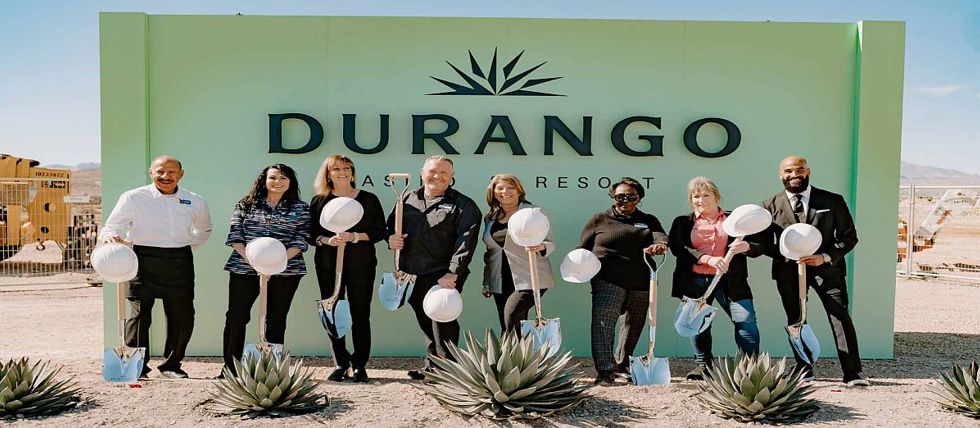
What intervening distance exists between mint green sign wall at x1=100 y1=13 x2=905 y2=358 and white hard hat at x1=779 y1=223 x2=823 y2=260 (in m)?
1.45

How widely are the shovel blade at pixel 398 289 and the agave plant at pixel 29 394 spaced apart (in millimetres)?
2141

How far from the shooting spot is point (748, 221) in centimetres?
474

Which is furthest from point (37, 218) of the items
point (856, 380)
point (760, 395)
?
point (856, 380)

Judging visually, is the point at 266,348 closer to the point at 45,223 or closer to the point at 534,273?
the point at 534,273

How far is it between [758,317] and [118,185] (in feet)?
19.8

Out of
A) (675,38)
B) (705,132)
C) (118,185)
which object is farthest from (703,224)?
(118,185)

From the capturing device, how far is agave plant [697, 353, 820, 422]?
423 centimetres

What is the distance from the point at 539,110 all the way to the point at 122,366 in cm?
399

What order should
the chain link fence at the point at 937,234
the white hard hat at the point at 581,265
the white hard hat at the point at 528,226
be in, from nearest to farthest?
the white hard hat at the point at 528,226
the white hard hat at the point at 581,265
the chain link fence at the point at 937,234

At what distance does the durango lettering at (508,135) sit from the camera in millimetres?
6141

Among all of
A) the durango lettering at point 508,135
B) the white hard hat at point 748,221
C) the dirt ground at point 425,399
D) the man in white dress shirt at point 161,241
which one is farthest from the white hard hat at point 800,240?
the man in white dress shirt at point 161,241

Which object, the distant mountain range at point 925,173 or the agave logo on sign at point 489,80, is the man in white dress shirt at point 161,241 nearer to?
the agave logo on sign at point 489,80

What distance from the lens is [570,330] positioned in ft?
20.9

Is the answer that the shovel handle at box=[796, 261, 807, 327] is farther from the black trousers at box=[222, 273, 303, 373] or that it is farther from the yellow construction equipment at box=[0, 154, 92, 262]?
the yellow construction equipment at box=[0, 154, 92, 262]
